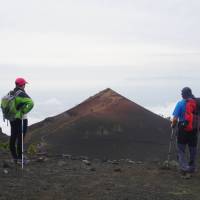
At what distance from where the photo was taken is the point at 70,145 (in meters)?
19.7

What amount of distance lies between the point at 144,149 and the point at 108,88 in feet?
15.4

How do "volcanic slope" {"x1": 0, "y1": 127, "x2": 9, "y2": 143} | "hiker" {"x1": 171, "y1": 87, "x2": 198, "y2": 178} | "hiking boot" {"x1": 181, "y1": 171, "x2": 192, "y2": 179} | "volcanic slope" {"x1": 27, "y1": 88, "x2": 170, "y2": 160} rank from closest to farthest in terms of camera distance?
"hiking boot" {"x1": 181, "y1": 171, "x2": 192, "y2": 179} → "hiker" {"x1": 171, "y1": 87, "x2": 198, "y2": 178} → "volcanic slope" {"x1": 27, "y1": 88, "x2": 170, "y2": 160} → "volcanic slope" {"x1": 0, "y1": 127, "x2": 9, "y2": 143}

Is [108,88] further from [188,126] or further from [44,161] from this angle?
[188,126]

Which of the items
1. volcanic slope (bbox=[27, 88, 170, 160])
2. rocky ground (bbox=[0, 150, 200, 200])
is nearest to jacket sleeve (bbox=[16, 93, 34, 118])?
rocky ground (bbox=[0, 150, 200, 200])

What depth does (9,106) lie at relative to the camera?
1452 centimetres

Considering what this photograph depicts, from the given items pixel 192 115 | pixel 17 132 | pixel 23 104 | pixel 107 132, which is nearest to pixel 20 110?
pixel 23 104

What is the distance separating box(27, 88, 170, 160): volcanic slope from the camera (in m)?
19.5

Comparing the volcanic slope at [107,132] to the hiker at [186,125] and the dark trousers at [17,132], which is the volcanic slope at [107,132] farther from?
the hiker at [186,125]

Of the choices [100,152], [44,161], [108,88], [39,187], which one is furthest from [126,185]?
[108,88]

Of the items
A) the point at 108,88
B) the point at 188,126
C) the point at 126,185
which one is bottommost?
the point at 126,185

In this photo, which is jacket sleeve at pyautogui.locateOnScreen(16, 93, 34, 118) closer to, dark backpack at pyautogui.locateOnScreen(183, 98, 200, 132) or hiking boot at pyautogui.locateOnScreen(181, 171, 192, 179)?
dark backpack at pyautogui.locateOnScreen(183, 98, 200, 132)

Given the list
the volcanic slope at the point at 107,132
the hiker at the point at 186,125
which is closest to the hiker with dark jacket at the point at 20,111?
the hiker at the point at 186,125

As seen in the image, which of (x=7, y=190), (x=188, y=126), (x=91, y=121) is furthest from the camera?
(x=91, y=121)

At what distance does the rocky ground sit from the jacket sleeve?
4.29 ft
